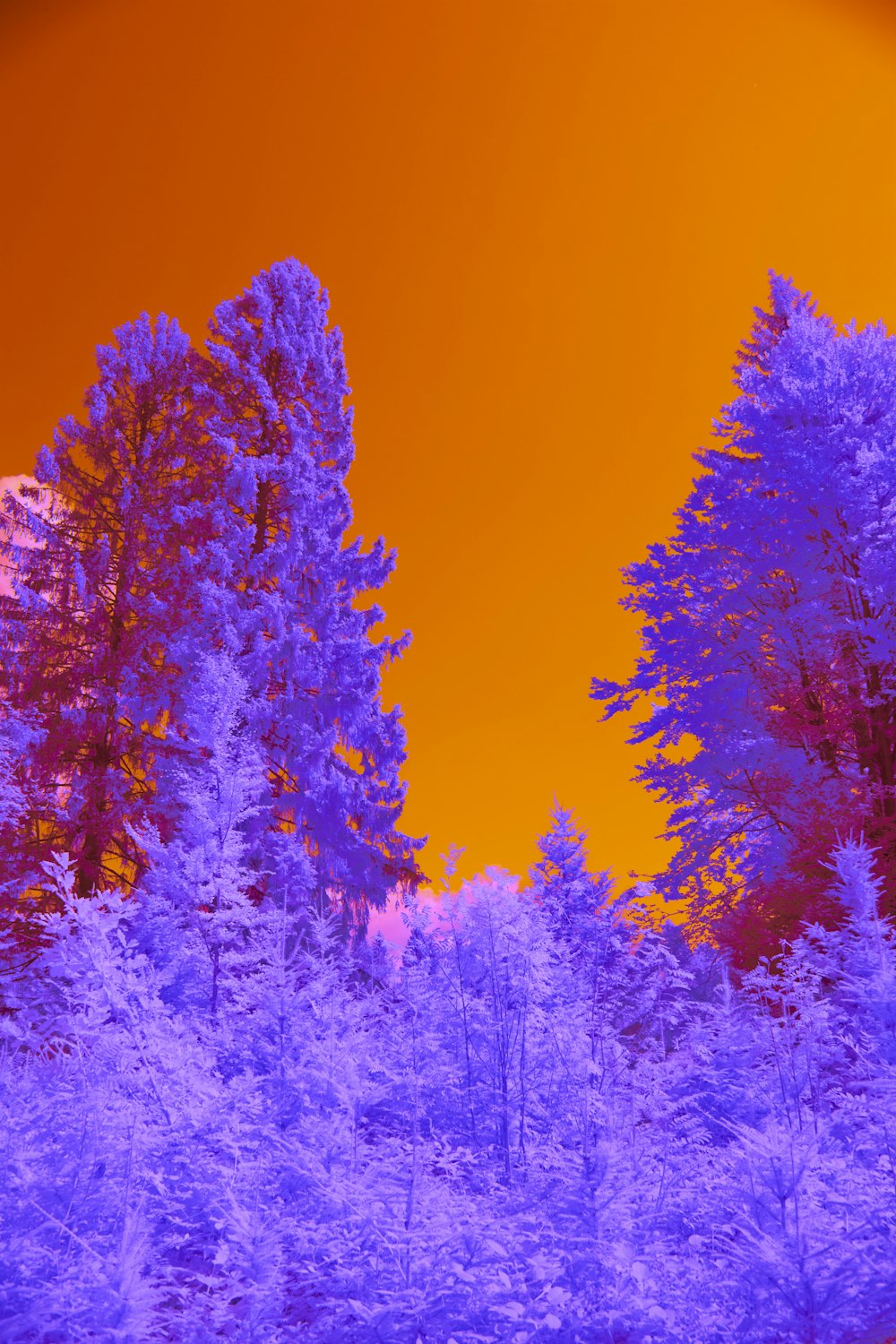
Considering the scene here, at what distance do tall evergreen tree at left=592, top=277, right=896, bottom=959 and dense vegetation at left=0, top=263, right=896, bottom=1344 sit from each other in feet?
0.23

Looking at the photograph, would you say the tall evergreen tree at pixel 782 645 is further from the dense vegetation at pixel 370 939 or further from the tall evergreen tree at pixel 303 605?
the tall evergreen tree at pixel 303 605

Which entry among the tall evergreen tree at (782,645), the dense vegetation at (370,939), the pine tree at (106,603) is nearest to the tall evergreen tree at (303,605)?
the dense vegetation at (370,939)

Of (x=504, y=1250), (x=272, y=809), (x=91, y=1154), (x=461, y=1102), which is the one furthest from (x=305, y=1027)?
(x=272, y=809)

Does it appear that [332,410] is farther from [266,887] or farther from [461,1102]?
[461,1102]

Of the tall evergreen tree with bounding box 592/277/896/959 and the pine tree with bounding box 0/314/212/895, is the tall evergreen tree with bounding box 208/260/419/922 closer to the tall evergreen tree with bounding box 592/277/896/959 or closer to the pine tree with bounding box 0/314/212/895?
the pine tree with bounding box 0/314/212/895

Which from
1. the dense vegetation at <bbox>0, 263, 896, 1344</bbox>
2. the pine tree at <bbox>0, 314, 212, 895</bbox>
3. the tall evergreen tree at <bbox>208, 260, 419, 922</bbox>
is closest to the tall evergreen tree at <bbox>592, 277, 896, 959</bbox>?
the dense vegetation at <bbox>0, 263, 896, 1344</bbox>

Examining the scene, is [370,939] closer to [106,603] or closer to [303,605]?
[303,605]

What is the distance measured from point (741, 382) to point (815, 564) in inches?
182

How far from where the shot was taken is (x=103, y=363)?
1633 cm

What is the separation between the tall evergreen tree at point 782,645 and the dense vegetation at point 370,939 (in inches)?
2.7

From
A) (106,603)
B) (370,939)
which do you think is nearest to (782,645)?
(370,939)

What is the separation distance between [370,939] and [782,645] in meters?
7.74

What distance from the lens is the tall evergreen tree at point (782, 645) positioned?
11.4 meters

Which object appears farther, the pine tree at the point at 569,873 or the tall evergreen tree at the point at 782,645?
the pine tree at the point at 569,873
